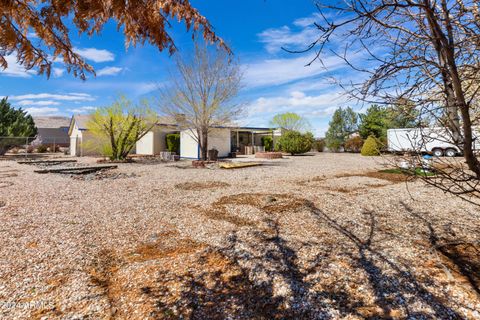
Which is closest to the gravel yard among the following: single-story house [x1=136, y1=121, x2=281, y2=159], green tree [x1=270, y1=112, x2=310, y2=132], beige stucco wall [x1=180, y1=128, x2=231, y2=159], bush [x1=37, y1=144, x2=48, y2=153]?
single-story house [x1=136, y1=121, x2=281, y2=159]

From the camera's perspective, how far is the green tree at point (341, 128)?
3153cm

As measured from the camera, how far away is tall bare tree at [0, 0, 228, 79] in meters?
2.21

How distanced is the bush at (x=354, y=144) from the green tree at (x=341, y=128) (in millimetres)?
1017

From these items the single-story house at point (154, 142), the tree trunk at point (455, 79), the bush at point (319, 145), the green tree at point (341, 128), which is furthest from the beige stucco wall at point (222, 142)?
the tree trunk at point (455, 79)

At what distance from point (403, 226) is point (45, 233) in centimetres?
571

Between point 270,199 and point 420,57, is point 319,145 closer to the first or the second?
point 270,199

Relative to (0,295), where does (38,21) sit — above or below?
above

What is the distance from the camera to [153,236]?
393 cm

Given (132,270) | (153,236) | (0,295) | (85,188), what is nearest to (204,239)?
(153,236)

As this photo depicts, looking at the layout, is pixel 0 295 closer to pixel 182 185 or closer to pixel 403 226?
pixel 403 226

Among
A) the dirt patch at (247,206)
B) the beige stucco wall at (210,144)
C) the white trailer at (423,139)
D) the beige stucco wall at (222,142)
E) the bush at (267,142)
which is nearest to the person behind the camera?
the white trailer at (423,139)

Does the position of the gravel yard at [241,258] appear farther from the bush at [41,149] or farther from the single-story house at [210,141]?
the bush at [41,149]

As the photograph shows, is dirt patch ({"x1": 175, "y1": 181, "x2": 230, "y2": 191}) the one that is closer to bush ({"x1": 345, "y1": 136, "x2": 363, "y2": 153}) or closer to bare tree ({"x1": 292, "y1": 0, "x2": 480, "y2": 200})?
bare tree ({"x1": 292, "y1": 0, "x2": 480, "y2": 200})

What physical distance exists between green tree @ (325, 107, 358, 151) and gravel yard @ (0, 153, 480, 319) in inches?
1052
